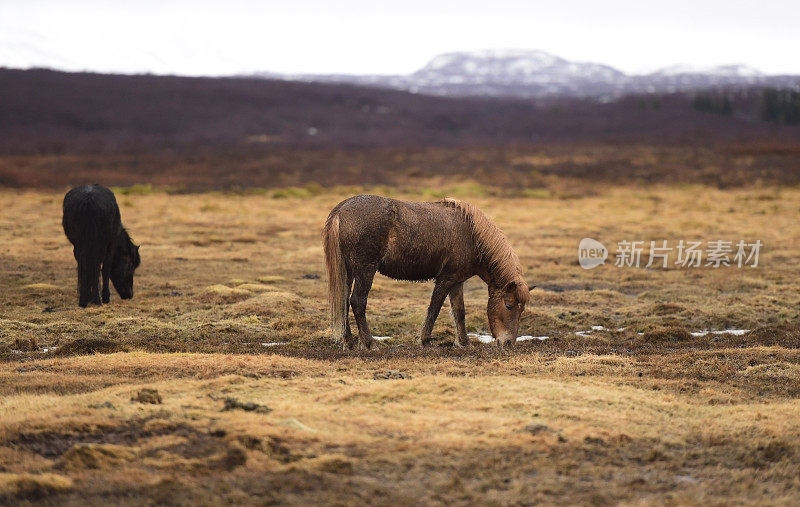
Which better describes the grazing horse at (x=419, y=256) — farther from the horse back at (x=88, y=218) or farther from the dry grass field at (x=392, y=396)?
the horse back at (x=88, y=218)

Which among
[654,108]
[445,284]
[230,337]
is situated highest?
[654,108]

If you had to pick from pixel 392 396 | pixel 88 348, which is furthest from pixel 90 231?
pixel 392 396

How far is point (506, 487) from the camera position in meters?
6.20

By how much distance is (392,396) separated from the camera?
27.7 feet

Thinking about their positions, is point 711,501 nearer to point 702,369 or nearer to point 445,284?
point 702,369

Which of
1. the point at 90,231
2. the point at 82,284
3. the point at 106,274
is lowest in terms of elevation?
the point at 82,284

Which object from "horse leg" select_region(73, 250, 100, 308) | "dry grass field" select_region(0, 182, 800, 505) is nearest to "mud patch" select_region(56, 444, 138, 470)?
"dry grass field" select_region(0, 182, 800, 505)

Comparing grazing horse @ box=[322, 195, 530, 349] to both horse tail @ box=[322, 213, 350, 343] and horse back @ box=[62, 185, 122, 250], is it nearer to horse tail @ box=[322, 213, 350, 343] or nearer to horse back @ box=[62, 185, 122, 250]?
horse tail @ box=[322, 213, 350, 343]

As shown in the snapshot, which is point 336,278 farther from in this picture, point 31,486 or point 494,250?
point 31,486

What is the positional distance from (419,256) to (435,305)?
Result: 949 mm

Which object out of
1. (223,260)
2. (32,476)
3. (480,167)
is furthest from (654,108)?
(32,476)

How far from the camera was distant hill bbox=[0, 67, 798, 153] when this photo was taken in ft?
238

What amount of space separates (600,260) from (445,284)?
13.0 m

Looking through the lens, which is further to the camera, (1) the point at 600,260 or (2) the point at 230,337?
(1) the point at 600,260
